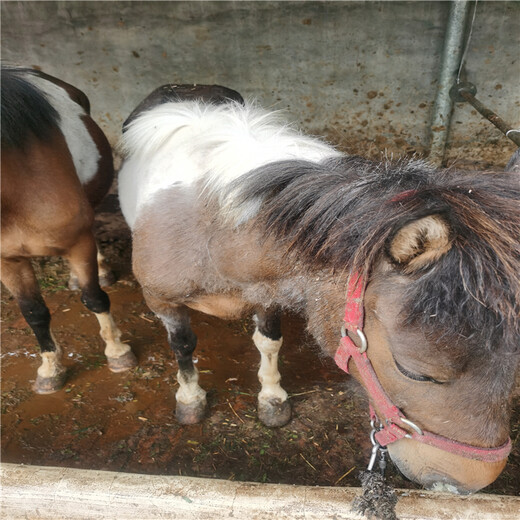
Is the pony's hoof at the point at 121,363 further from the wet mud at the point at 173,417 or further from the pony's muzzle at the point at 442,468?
the pony's muzzle at the point at 442,468

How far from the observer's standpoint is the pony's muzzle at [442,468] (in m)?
1.56

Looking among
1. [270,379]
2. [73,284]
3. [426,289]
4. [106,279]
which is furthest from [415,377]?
[73,284]

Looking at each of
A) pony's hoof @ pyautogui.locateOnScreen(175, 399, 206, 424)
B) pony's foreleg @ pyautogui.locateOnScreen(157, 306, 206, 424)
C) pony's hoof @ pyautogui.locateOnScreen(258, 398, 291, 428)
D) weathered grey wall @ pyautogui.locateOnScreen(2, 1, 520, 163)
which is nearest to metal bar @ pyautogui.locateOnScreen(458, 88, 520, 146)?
weathered grey wall @ pyautogui.locateOnScreen(2, 1, 520, 163)

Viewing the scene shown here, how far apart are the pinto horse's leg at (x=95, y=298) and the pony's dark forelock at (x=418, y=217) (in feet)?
6.11

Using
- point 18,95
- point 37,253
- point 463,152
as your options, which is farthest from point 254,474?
point 463,152

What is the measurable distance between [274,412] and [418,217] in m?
2.21

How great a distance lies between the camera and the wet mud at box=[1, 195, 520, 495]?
2.84 m

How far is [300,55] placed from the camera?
5.21 metres

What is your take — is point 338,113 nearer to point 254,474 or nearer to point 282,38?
point 282,38

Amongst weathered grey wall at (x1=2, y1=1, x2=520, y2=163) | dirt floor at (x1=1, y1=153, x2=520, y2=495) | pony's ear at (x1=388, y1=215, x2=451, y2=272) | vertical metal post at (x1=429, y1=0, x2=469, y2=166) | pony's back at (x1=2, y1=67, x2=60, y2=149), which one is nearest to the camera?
pony's ear at (x1=388, y1=215, x2=451, y2=272)

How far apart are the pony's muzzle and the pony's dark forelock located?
496mm

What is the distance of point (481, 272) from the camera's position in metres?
1.32

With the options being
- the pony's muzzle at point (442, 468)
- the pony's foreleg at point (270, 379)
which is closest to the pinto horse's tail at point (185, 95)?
the pony's foreleg at point (270, 379)

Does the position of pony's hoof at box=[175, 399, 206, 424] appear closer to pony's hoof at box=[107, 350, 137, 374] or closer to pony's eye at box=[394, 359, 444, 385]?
pony's hoof at box=[107, 350, 137, 374]
